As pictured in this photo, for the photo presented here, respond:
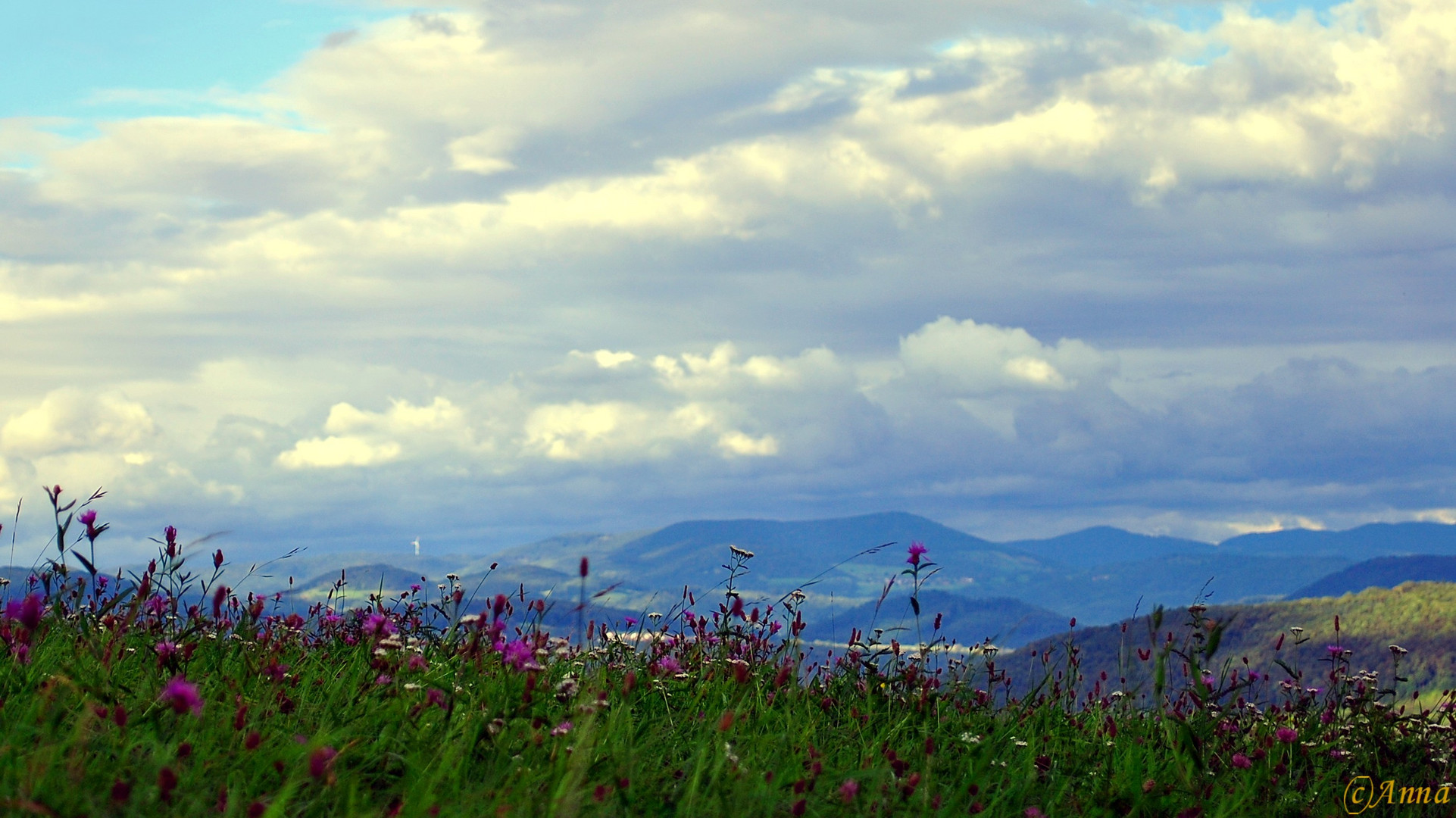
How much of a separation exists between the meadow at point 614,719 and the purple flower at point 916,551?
79mm

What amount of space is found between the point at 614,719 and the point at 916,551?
A: 7.41 feet

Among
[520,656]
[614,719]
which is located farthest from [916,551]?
[520,656]

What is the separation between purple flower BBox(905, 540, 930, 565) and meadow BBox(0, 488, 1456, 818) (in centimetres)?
8

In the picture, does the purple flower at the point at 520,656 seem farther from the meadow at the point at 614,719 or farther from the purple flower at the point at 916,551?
the purple flower at the point at 916,551

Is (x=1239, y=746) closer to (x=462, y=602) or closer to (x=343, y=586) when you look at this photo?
(x=462, y=602)

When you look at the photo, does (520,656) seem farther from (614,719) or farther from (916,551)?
(916,551)

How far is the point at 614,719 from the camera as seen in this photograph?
606 centimetres

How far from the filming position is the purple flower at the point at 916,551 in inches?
279

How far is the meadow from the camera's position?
16.5ft

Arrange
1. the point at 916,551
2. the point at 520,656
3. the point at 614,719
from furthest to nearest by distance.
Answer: the point at 916,551 → the point at 614,719 → the point at 520,656

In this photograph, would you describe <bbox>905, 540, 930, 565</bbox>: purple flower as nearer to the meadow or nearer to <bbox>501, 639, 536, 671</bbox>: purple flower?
the meadow

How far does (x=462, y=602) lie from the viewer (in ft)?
29.2

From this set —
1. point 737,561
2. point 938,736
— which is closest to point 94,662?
point 737,561

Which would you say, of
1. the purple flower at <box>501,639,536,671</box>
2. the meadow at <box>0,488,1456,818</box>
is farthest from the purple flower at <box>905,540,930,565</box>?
the purple flower at <box>501,639,536,671</box>
